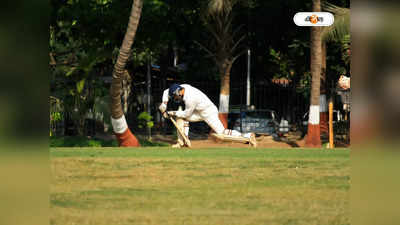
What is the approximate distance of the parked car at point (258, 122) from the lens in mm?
24141

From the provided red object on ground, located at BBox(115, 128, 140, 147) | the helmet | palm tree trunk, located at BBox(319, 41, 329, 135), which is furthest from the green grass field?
palm tree trunk, located at BBox(319, 41, 329, 135)

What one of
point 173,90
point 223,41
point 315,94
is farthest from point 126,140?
point 223,41

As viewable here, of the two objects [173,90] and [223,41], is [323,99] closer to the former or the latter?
[223,41]

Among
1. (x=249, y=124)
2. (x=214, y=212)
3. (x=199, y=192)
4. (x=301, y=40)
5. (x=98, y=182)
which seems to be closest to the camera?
(x=214, y=212)

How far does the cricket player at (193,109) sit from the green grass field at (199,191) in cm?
429

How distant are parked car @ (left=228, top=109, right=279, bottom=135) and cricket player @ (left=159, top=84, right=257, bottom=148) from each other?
28.9 feet

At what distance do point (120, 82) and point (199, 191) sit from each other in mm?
11202

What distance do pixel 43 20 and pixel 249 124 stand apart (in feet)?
75.5

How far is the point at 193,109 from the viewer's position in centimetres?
1482

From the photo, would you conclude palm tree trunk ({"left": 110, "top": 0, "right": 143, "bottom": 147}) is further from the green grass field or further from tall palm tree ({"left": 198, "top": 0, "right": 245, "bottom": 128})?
the green grass field

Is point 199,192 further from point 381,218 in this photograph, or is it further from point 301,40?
point 301,40

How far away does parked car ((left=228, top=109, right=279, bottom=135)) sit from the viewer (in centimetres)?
2414

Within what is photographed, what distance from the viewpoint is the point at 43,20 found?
1.55 metres

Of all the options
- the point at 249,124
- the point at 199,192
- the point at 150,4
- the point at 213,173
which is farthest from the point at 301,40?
the point at 199,192
